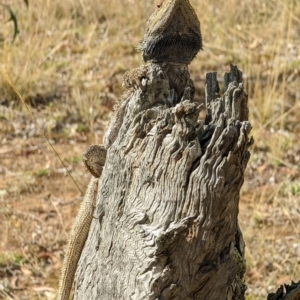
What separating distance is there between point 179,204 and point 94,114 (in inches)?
187

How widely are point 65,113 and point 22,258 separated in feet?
7.52

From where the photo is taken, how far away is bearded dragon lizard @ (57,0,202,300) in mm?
3170

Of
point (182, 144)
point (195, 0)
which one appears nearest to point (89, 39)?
point (195, 0)

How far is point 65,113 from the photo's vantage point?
23.0ft

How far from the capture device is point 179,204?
7.61 ft

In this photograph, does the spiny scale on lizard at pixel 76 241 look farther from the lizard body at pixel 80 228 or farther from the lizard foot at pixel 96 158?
the lizard foot at pixel 96 158

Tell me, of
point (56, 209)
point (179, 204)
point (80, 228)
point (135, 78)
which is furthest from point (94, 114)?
point (179, 204)

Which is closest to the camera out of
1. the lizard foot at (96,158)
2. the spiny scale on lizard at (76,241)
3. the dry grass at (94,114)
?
the spiny scale on lizard at (76,241)

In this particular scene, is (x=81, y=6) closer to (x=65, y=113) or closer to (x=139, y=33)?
(x=139, y=33)

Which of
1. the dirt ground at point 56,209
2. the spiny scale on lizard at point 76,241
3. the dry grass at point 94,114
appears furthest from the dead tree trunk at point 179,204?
A: the dirt ground at point 56,209

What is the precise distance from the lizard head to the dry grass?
1.19 meters

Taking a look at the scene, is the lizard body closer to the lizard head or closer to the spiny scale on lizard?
the spiny scale on lizard

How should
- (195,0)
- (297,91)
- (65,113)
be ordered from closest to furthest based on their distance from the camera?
(65,113)
(297,91)
(195,0)

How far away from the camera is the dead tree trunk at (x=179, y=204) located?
2.28 meters
